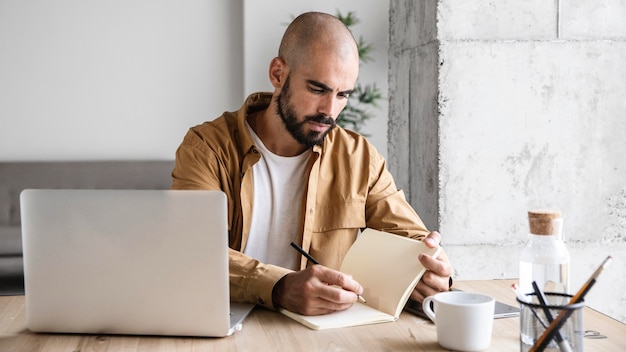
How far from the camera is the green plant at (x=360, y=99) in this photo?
3.58 meters

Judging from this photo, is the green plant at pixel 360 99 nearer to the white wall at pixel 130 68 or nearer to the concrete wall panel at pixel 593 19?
the white wall at pixel 130 68

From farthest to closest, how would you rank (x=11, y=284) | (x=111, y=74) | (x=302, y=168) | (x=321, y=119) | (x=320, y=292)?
(x=111, y=74) → (x=11, y=284) → (x=302, y=168) → (x=321, y=119) → (x=320, y=292)

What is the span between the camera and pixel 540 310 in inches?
39.6

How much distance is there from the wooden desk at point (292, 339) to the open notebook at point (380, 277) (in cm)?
2

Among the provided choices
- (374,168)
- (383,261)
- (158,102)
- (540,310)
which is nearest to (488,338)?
(540,310)

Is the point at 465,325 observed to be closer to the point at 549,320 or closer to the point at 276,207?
the point at 549,320

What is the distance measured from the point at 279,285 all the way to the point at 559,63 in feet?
6.02

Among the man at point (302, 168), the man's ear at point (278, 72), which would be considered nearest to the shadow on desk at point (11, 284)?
the man at point (302, 168)

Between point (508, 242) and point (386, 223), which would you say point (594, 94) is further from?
point (386, 223)

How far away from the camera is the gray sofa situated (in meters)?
3.57

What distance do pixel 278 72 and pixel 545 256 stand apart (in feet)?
3.30

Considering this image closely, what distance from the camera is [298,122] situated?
5.98 ft

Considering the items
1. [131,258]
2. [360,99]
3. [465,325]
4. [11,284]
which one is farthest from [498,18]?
[11,284]

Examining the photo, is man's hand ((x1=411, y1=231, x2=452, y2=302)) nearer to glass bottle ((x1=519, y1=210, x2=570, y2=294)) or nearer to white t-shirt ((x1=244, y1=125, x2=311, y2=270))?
glass bottle ((x1=519, y1=210, x2=570, y2=294))
